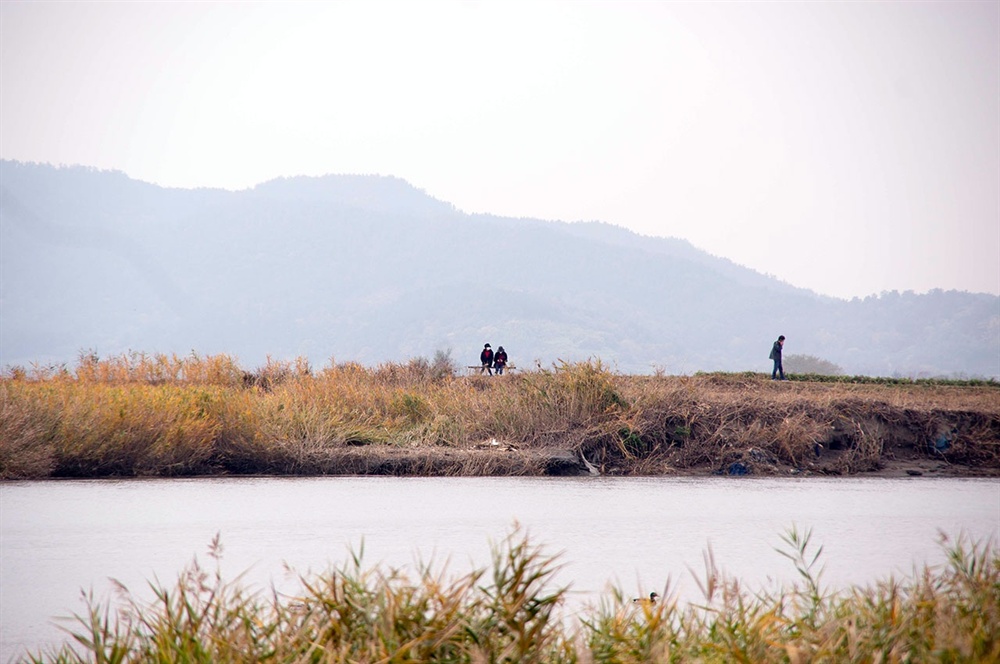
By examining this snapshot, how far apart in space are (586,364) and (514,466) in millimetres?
2852

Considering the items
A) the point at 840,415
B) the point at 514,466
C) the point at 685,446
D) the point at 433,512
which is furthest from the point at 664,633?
the point at 840,415

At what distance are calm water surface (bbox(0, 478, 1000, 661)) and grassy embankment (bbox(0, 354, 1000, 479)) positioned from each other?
0.84 metres

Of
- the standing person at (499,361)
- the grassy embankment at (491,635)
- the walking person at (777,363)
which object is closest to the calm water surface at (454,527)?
the grassy embankment at (491,635)

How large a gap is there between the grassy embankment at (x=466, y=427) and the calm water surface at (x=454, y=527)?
84 cm

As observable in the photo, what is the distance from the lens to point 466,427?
19719mm

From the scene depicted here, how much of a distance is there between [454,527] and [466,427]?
7399 millimetres

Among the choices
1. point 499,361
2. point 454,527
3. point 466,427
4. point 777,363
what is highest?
point 777,363

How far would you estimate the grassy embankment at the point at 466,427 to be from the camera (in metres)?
17.2

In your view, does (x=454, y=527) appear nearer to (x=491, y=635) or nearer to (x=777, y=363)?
(x=491, y=635)

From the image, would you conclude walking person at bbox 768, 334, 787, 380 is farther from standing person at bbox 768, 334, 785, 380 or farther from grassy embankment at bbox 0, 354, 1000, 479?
grassy embankment at bbox 0, 354, 1000, 479

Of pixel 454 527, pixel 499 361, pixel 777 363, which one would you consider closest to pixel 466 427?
pixel 454 527

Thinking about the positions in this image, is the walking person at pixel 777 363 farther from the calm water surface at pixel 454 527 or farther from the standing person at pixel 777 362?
the calm water surface at pixel 454 527

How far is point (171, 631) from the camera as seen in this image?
5.17 meters

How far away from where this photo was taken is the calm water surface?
952 centimetres
